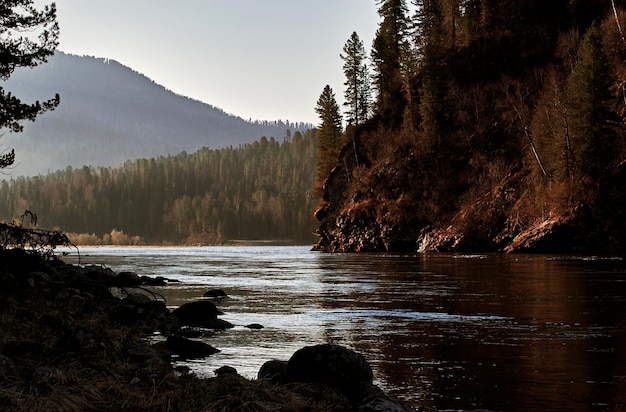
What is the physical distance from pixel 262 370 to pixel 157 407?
428 centimetres

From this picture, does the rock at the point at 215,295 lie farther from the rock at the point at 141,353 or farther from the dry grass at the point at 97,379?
the rock at the point at 141,353

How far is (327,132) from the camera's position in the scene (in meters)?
125

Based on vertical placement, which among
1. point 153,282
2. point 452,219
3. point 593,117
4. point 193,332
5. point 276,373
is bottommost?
point 193,332

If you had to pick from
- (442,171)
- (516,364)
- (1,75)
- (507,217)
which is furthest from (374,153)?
(516,364)

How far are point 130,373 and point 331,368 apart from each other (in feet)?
10.6

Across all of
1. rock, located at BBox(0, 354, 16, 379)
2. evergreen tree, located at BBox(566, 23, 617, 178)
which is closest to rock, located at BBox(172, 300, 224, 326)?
rock, located at BBox(0, 354, 16, 379)

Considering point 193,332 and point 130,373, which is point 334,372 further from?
point 193,332

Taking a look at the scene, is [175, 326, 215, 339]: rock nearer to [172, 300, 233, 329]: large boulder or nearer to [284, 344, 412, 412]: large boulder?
[172, 300, 233, 329]: large boulder

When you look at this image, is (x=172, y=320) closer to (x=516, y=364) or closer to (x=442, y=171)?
(x=516, y=364)

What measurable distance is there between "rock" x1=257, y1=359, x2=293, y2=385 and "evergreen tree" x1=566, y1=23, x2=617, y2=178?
66041 millimetres

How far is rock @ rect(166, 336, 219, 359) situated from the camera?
1553cm

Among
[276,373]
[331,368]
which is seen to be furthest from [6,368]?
[331,368]

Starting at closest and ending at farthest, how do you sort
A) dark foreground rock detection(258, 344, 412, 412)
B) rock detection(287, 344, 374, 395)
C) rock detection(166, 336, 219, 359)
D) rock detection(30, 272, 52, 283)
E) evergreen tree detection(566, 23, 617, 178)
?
dark foreground rock detection(258, 344, 412, 412) < rock detection(287, 344, 374, 395) < rock detection(166, 336, 219, 359) < rock detection(30, 272, 52, 283) < evergreen tree detection(566, 23, 617, 178)

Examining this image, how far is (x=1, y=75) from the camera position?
72.6 feet
